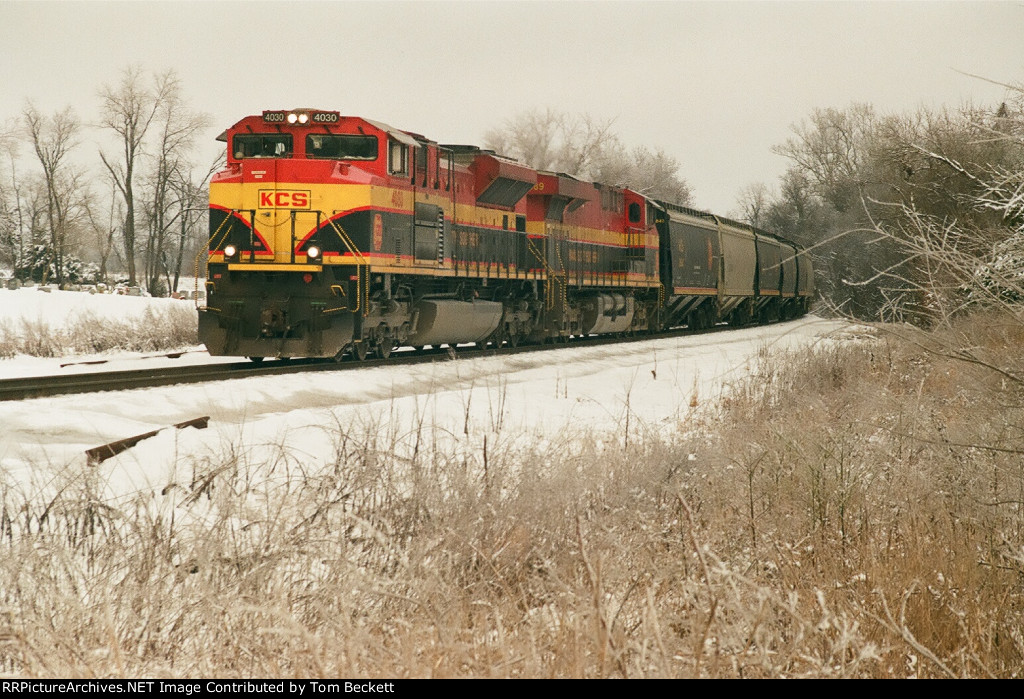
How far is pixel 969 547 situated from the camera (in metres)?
4.82

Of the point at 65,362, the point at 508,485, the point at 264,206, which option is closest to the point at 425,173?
the point at 264,206

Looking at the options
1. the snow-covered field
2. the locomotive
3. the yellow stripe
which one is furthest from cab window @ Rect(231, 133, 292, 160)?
the snow-covered field

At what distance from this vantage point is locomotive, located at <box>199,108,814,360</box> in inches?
535

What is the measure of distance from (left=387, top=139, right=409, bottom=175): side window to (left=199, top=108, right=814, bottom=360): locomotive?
0.11 feet

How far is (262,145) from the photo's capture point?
1422 cm

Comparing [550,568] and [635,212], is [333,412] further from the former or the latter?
[635,212]

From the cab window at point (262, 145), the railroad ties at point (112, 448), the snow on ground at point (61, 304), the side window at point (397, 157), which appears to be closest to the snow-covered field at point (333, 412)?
the railroad ties at point (112, 448)

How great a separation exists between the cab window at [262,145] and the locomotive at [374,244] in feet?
0.05

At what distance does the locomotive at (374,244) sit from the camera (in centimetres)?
1359

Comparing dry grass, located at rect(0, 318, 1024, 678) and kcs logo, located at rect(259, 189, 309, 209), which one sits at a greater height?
kcs logo, located at rect(259, 189, 309, 209)

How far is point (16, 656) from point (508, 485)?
2873 millimetres

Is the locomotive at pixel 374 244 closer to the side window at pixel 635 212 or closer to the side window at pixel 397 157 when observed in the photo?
the side window at pixel 397 157

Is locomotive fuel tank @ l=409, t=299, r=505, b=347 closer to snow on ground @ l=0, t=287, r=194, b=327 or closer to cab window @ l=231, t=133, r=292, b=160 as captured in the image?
cab window @ l=231, t=133, r=292, b=160

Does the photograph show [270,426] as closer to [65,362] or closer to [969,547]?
[969,547]
